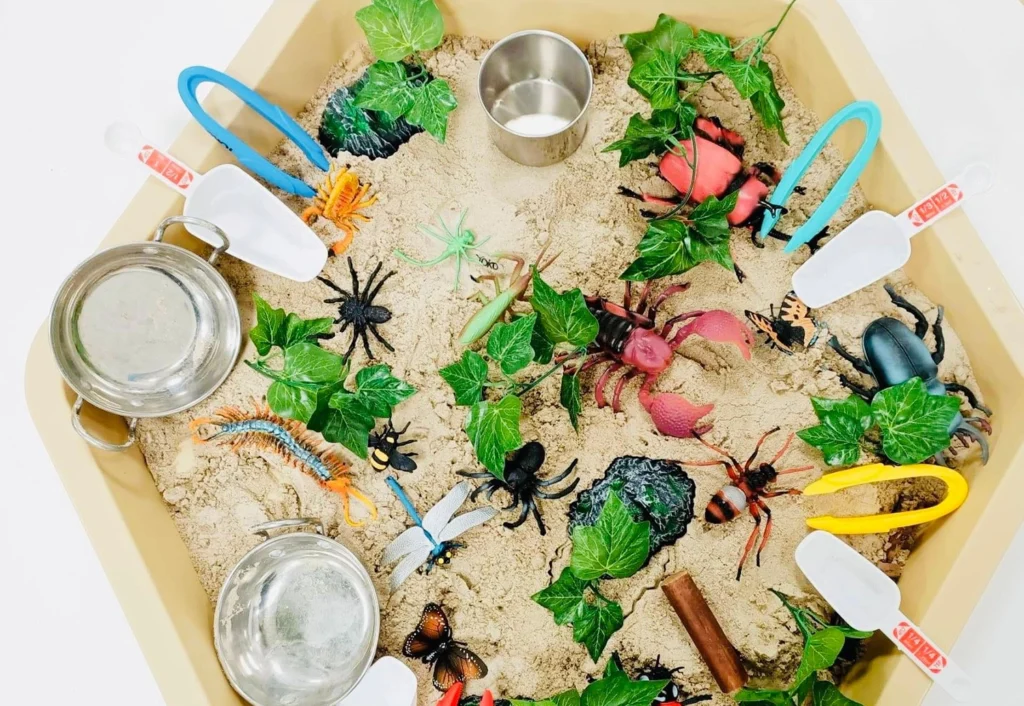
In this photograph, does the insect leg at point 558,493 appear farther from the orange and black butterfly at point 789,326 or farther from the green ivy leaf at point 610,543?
the orange and black butterfly at point 789,326

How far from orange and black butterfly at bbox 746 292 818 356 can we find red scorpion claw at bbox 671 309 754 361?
3 centimetres

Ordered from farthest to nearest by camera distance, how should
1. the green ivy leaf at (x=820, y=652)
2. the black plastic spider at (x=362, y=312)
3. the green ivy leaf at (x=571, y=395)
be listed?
the black plastic spider at (x=362, y=312) → the green ivy leaf at (x=571, y=395) → the green ivy leaf at (x=820, y=652)

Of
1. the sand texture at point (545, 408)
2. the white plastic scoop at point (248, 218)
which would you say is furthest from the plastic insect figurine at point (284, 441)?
the white plastic scoop at point (248, 218)

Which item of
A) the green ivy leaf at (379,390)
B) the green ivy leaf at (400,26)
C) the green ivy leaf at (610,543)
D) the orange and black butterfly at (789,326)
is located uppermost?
the green ivy leaf at (400,26)

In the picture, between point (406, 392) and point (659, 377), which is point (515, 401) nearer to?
point (406, 392)

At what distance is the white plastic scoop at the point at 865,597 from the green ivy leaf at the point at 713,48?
75 cm

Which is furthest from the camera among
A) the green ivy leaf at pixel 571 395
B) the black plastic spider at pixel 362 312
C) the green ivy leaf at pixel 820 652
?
the black plastic spider at pixel 362 312

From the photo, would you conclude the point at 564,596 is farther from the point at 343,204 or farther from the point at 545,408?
the point at 343,204

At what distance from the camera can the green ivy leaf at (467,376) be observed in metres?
1.20

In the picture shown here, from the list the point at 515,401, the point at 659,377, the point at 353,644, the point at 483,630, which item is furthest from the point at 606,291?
the point at 353,644

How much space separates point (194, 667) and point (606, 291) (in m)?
0.89

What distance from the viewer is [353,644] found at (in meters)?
1.28

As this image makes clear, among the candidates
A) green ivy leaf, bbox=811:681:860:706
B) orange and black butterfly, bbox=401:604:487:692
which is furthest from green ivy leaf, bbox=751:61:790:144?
orange and black butterfly, bbox=401:604:487:692

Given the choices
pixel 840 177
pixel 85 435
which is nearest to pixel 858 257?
pixel 840 177
